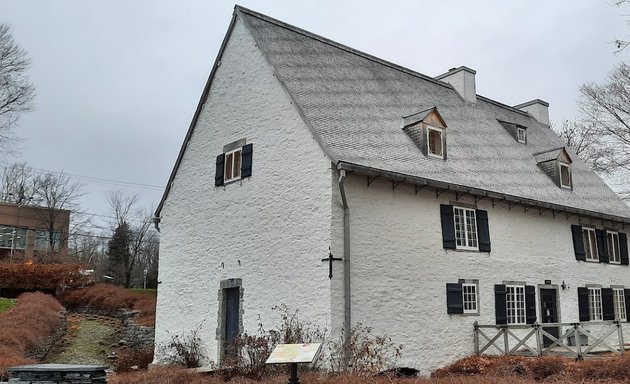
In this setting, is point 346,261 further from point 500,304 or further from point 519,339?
point 519,339

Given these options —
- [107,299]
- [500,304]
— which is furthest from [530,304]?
[107,299]

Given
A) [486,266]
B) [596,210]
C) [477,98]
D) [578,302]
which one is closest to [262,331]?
[486,266]

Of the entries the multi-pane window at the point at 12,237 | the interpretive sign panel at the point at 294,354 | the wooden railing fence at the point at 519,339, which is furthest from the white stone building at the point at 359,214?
the multi-pane window at the point at 12,237

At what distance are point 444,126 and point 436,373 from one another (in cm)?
728

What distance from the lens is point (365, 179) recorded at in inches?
581

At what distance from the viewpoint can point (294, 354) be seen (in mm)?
9219

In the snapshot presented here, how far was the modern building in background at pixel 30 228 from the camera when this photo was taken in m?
46.6

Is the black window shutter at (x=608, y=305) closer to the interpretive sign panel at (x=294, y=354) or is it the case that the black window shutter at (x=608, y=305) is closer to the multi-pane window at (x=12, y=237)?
the interpretive sign panel at (x=294, y=354)

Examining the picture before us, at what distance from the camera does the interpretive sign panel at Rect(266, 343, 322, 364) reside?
8977mm

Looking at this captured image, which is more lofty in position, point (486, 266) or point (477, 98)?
point (477, 98)

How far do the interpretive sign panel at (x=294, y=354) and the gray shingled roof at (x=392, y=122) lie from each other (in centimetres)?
548

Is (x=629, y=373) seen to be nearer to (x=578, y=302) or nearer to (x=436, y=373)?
(x=436, y=373)

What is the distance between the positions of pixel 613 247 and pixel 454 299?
33.1 ft

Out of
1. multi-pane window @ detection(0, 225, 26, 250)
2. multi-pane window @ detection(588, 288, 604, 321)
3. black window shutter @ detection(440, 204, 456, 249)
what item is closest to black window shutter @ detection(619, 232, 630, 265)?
multi-pane window @ detection(588, 288, 604, 321)
